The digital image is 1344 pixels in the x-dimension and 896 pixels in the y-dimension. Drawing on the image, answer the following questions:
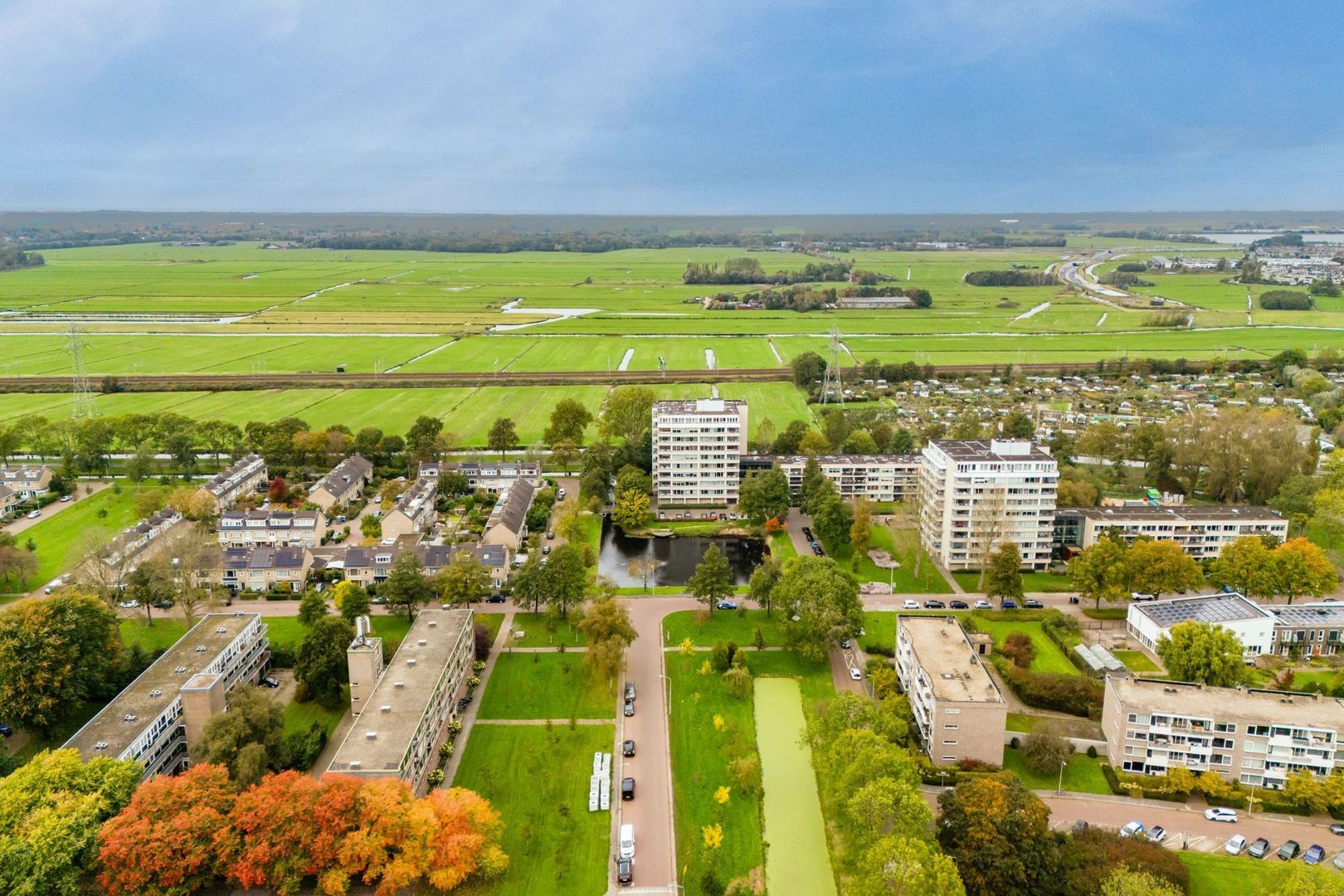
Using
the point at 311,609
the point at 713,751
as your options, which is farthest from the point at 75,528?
the point at 713,751

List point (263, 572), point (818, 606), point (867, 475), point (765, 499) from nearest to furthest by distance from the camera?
1. point (818, 606)
2. point (263, 572)
3. point (765, 499)
4. point (867, 475)

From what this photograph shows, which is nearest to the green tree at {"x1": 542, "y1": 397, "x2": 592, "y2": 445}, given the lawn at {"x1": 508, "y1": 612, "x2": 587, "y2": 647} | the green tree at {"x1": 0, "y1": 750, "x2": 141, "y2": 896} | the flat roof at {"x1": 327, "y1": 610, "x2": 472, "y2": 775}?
the lawn at {"x1": 508, "y1": 612, "x2": 587, "y2": 647}

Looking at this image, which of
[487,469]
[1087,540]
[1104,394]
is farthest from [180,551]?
[1104,394]

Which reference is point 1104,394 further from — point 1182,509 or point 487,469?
point 487,469

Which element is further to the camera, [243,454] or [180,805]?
[243,454]

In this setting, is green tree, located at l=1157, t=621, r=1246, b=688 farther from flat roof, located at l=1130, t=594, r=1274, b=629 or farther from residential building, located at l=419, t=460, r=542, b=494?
residential building, located at l=419, t=460, r=542, b=494

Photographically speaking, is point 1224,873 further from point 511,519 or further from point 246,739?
point 511,519
